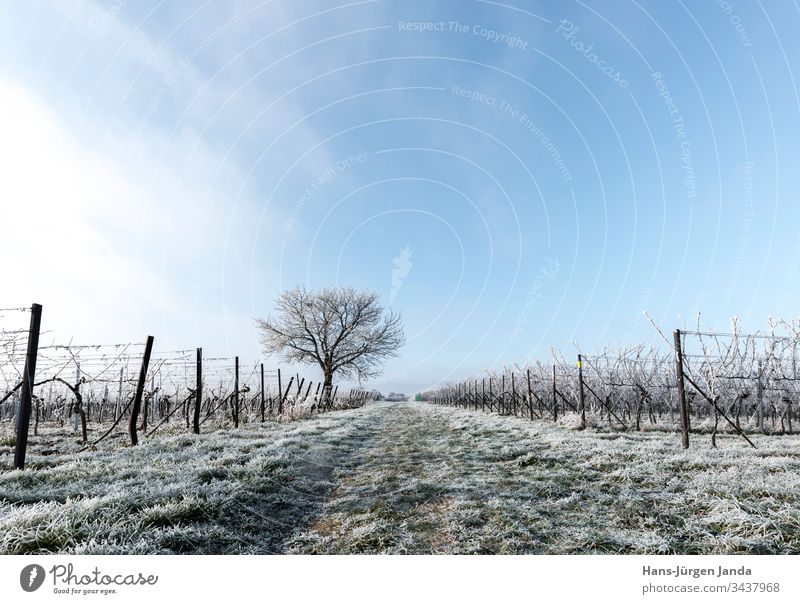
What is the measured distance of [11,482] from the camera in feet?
19.8

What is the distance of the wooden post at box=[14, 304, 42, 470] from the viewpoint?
7.23 metres

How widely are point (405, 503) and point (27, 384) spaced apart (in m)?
7.26

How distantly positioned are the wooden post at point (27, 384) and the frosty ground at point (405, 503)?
86cm

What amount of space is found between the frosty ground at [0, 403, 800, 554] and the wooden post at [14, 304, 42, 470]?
86 cm

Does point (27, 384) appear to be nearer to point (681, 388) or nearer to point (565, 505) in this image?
point (565, 505)

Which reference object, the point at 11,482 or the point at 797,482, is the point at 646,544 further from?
the point at 11,482

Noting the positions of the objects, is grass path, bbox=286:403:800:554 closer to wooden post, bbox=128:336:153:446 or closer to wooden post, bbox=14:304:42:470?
wooden post, bbox=14:304:42:470

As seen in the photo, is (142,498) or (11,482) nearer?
(142,498)

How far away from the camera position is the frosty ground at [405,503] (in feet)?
13.1

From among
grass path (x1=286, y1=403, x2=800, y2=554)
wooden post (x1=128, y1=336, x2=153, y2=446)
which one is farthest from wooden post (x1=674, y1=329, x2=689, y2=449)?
wooden post (x1=128, y1=336, x2=153, y2=446)

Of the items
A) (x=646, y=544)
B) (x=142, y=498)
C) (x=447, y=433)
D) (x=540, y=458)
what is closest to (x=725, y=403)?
(x=447, y=433)

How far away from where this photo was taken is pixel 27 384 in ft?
23.9

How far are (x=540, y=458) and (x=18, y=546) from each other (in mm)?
8347

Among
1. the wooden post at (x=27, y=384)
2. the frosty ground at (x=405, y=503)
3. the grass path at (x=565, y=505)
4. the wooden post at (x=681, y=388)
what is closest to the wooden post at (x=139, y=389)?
the frosty ground at (x=405, y=503)
